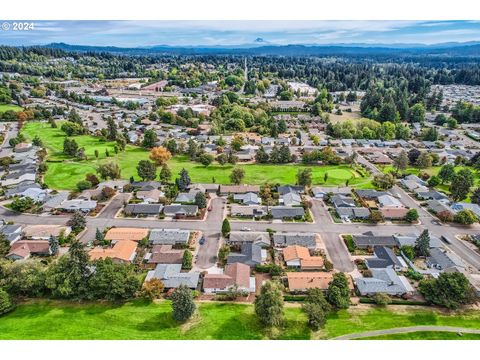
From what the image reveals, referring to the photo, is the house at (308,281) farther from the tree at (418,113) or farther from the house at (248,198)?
the tree at (418,113)

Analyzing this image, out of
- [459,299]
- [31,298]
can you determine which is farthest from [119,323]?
[459,299]

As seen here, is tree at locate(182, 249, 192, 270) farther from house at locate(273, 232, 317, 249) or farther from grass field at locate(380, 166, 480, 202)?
grass field at locate(380, 166, 480, 202)

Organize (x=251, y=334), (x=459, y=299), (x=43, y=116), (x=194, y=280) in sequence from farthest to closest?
1. (x=43, y=116)
2. (x=194, y=280)
3. (x=459, y=299)
4. (x=251, y=334)

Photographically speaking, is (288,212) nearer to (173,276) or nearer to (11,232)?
(173,276)

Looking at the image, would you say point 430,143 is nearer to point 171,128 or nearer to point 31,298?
point 171,128

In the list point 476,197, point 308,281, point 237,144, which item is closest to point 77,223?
point 308,281

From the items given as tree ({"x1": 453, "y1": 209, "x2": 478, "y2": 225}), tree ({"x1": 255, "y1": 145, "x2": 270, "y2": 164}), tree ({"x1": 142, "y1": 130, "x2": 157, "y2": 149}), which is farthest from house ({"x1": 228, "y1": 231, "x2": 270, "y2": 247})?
tree ({"x1": 142, "y1": 130, "x2": 157, "y2": 149})
